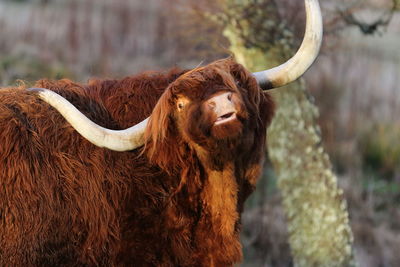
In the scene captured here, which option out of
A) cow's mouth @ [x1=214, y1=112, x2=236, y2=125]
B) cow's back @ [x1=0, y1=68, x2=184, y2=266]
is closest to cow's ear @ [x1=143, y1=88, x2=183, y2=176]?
cow's back @ [x1=0, y1=68, x2=184, y2=266]

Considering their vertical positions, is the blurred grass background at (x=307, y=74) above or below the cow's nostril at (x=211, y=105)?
below

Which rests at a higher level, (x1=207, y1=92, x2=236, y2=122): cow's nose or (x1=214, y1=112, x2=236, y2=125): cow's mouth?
(x1=207, y1=92, x2=236, y2=122): cow's nose

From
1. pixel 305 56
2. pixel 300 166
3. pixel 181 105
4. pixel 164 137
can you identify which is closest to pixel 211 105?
pixel 181 105

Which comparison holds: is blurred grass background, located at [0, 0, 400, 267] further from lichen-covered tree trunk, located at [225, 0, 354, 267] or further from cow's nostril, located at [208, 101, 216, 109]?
cow's nostril, located at [208, 101, 216, 109]

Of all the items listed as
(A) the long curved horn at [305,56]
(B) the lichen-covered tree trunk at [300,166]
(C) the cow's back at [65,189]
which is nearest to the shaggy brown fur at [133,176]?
(C) the cow's back at [65,189]

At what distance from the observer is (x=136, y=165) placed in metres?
4.90

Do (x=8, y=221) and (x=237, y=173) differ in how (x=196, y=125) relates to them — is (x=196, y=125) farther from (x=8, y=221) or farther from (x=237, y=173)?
(x=8, y=221)

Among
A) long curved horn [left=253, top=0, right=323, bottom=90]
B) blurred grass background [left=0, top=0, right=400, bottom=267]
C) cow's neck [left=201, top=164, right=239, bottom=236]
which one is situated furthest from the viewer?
blurred grass background [left=0, top=0, right=400, bottom=267]

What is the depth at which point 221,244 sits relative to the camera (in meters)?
4.96

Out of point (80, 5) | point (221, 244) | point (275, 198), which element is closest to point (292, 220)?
point (275, 198)

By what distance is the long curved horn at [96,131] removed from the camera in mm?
4602

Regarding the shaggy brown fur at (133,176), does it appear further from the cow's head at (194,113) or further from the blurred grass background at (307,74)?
the blurred grass background at (307,74)

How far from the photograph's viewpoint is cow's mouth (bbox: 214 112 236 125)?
4.41m

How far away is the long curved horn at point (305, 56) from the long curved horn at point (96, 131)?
870 millimetres
